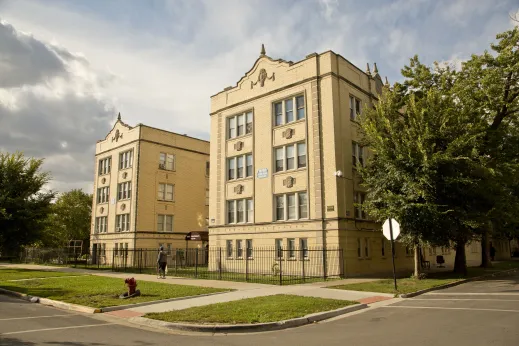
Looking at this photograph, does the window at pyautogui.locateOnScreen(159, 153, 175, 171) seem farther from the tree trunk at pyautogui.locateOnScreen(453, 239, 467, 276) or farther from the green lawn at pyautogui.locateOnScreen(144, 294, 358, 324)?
the green lawn at pyautogui.locateOnScreen(144, 294, 358, 324)

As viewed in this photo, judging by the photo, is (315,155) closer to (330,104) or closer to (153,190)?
(330,104)

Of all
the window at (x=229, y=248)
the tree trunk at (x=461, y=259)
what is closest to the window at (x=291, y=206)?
the window at (x=229, y=248)

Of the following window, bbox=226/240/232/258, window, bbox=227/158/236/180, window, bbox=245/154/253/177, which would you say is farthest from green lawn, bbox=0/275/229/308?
window, bbox=227/158/236/180

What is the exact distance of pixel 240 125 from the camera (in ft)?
100

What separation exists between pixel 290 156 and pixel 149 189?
18.7 m

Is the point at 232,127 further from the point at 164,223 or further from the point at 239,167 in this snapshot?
the point at 164,223

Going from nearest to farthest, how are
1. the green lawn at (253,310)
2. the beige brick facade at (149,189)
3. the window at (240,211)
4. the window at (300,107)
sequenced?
1. the green lawn at (253,310)
2. the window at (300,107)
3. the window at (240,211)
4. the beige brick facade at (149,189)

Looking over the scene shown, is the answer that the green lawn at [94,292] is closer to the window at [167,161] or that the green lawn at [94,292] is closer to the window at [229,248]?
the window at [229,248]

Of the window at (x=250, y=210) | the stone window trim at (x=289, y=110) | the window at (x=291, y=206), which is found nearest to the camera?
the window at (x=291, y=206)

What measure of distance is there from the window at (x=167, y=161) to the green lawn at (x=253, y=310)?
3036cm

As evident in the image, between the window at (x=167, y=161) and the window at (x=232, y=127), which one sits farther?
the window at (x=167, y=161)

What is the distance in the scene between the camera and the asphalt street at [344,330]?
778 centimetres

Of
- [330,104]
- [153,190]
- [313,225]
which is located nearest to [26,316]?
[313,225]

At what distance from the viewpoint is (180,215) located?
42281mm
